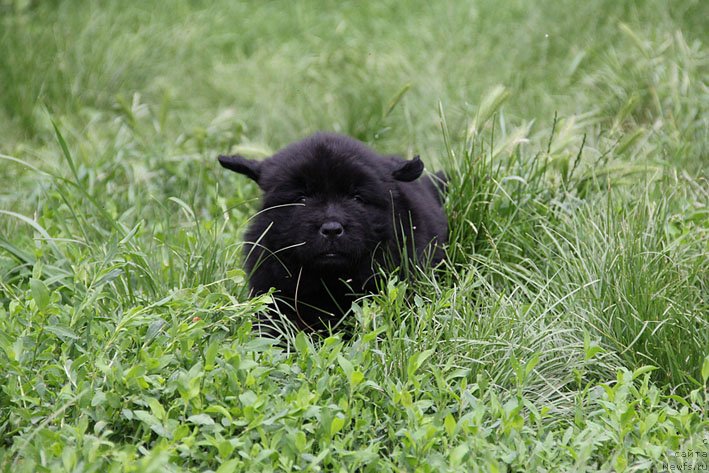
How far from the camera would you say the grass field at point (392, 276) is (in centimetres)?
344

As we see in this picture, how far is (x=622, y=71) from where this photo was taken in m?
7.36

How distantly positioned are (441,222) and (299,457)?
6.80ft

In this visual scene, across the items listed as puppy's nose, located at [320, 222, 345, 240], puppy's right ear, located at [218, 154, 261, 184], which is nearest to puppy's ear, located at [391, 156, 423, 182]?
puppy's nose, located at [320, 222, 345, 240]

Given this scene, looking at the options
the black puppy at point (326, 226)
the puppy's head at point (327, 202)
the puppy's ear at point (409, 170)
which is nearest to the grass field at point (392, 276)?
the black puppy at point (326, 226)

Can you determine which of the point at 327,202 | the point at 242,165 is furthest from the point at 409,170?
the point at 242,165

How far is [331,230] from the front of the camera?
4.29m

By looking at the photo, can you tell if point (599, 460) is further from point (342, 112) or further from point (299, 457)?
point (342, 112)

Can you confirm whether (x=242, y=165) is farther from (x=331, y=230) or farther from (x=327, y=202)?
(x=331, y=230)

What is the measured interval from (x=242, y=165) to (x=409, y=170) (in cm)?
82

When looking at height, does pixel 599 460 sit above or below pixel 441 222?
below

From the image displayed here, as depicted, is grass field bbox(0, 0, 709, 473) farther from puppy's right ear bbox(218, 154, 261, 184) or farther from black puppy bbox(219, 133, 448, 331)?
puppy's right ear bbox(218, 154, 261, 184)

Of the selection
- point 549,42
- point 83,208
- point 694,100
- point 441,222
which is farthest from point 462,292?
point 549,42

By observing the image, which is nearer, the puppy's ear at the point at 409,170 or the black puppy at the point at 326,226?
the black puppy at the point at 326,226

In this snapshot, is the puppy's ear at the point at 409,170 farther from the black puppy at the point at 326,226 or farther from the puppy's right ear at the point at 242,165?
the puppy's right ear at the point at 242,165
